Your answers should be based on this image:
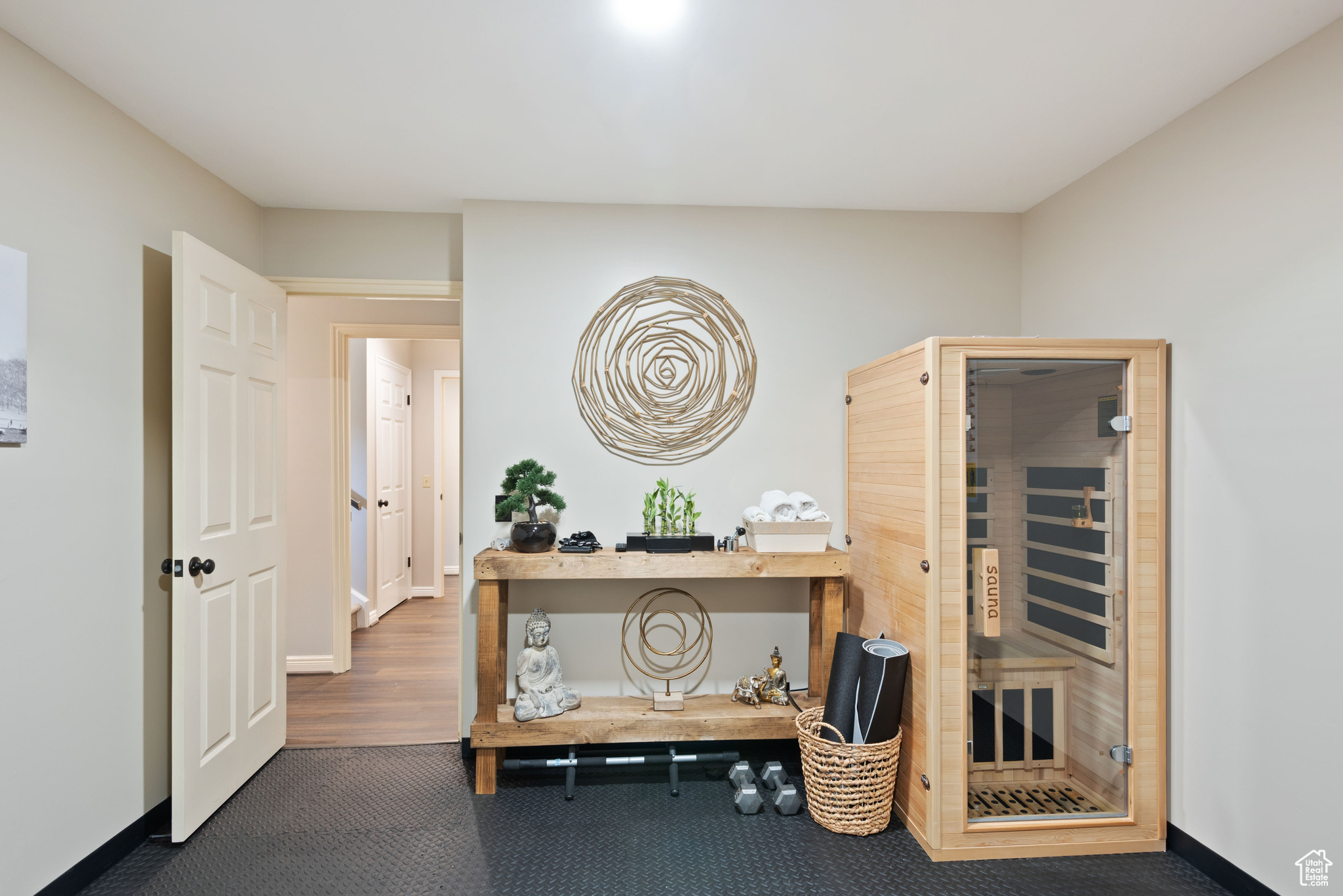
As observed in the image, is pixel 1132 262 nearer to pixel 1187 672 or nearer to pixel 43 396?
pixel 1187 672

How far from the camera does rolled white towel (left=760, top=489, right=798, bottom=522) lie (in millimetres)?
2652

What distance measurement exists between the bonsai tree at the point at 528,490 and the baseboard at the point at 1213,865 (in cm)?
239

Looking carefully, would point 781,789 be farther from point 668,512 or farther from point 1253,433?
point 1253,433

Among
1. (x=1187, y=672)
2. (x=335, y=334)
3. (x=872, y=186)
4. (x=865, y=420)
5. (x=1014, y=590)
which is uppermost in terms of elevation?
(x=872, y=186)

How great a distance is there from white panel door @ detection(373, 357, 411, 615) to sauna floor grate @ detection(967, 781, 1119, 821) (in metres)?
4.33

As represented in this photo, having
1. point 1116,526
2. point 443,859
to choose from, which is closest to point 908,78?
point 1116,526

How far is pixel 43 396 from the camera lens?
1849 mm

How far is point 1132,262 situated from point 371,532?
484cm

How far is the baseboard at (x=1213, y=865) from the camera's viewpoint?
1.90 meters

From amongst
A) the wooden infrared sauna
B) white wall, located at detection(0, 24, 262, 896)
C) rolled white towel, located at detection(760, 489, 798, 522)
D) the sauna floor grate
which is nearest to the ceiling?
white wall, located at detection(0, 24, 262, 896)

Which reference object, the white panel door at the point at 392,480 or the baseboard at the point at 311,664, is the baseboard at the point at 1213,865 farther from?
the white panel door at the point at 392,480

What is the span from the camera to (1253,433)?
192cm

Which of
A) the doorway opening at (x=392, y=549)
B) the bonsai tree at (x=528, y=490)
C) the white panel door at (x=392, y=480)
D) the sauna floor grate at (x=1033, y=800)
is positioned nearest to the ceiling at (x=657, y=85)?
the bonsai tree at (x=528, y=490)

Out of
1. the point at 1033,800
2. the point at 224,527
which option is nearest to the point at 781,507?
the point at 1033,800
